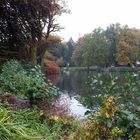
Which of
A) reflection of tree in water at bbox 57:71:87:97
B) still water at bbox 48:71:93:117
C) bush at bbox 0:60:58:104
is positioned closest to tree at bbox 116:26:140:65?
reflection of tree in water at bbox 57:71:87:97

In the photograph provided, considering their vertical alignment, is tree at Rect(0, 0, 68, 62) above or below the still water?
above

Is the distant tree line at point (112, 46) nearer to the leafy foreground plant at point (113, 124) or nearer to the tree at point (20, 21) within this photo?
the tree at point (20, 21)

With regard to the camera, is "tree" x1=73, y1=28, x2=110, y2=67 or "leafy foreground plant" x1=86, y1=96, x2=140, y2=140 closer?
"leafy foreground plant" x1=86, y1=96, x2=140, y2=140

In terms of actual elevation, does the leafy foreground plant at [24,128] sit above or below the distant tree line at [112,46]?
below

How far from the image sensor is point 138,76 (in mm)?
3965

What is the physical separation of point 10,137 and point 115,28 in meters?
54.5

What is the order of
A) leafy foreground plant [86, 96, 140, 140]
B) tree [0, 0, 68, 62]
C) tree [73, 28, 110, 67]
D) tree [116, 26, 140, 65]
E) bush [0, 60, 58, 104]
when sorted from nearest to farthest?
1. leafy foreground plant [86, 96, 140, 140]
2. bush [0, 60, 58, 104]
3. tree [0, 0, 68, 62]
4. tree [116, 26, 140, 65]
5. tree [73, 28, 110, 67]

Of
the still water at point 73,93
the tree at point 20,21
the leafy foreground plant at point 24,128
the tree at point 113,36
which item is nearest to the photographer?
the leafy foreground plant at point 24,128

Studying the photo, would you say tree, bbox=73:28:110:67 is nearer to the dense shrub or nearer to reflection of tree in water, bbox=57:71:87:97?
reflection of tree in water, bbox=57:71:87:97

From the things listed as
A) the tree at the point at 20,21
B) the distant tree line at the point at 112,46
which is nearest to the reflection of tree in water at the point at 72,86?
the tree at the point at 20,21

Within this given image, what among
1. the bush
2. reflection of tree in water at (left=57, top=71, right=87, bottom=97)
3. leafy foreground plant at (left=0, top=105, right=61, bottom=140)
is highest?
the bush

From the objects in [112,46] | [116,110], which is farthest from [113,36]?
[116,110]

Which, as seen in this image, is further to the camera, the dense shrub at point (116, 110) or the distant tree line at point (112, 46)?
the distant tree line at point (112, 46)

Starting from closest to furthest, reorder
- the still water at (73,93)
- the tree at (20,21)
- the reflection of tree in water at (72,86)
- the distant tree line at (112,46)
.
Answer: the still water at (73,93) → the tree at (20,21) → the reflection of tree in water at (72,86) → the distant tree line at (112,46)
